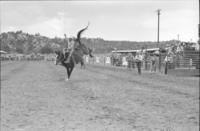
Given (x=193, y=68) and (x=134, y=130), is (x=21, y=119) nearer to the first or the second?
(x=134, y=130)

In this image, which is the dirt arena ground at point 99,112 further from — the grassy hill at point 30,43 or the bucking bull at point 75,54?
the grassy hill at point 30,43

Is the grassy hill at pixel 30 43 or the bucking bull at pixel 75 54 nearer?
the bucking bull at pixel 75 54

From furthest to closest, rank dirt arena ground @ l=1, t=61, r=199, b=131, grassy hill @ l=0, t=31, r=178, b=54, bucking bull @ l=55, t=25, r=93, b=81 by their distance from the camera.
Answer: grassy hill @ l=0, t=31, r=178, b=54
bucking bull @ l=55, t=25, r=93, b=81
dirt arena ground @ l=1, t=61, r=199, b=131

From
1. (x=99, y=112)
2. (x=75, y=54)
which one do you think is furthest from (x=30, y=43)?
(x=99, y=112)

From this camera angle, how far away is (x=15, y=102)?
11.1 meters

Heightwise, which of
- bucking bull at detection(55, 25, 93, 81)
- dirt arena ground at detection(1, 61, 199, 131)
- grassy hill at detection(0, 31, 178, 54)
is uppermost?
grassy hill at detection(0, 31, 178, 54)

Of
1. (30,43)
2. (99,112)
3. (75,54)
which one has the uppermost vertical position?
(30,43)

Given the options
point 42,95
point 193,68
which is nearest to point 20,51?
point 193,68

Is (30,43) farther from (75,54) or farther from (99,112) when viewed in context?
(99,112)

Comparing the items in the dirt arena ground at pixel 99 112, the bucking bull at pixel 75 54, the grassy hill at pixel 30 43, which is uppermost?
the grassy hill at pixel 30 43

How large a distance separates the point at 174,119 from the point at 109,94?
15.6 feet

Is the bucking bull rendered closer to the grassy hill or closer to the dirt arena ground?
the dirt arena ground

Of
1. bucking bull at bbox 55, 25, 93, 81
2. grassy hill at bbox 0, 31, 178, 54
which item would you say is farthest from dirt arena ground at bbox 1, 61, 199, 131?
grassy hill at bbox 0, 31, 178, 54

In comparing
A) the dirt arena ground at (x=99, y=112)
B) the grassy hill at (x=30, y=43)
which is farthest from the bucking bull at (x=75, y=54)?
the grassy hill at (x=30, y=43)
